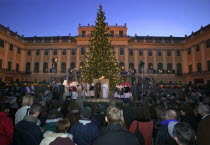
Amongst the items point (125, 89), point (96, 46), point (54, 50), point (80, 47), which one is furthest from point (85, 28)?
point (125, 89)

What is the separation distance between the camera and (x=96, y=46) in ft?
67.2

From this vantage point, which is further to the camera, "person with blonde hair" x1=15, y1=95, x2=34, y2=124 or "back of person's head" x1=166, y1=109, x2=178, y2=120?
"person with blonde hair" x1=15, y1=95, x2=34, y2=124

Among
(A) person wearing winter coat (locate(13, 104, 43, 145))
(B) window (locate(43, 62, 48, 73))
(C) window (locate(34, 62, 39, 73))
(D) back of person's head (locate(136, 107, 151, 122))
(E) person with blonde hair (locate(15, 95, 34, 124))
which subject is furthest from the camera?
(C) window (locate(34, 62, 39, 73))

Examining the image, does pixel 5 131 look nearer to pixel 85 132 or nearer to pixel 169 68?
pixel 85 132

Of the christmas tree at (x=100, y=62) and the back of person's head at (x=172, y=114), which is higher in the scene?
the christmas tree at (x=100, y=62)

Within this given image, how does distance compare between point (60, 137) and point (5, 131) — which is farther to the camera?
point (5, 131)

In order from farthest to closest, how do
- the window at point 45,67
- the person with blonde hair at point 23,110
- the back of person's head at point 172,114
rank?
the window at point 45,67 → the person with blonde hair at point 23,110 → the back of person's head at point 172,114

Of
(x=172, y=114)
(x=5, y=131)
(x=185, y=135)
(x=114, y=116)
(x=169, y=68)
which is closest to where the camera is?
(x=185, y=135)

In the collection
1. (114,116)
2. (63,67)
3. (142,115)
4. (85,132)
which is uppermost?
(63,67)

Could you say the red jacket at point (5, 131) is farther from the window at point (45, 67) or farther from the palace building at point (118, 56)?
the window at point (45, 67)

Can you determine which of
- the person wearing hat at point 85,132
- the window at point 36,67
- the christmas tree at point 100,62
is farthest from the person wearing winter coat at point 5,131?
the window at point 36,67

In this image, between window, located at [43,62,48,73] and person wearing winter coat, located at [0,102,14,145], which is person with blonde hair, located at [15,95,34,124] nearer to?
person wearing winter coat, located at [0,102,14,145]

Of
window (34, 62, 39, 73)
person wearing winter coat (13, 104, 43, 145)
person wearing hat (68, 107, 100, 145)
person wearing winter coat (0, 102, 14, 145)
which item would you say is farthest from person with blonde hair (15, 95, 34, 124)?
window (34, 62, 39, 73)

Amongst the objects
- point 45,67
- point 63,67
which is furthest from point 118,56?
point 45,67
